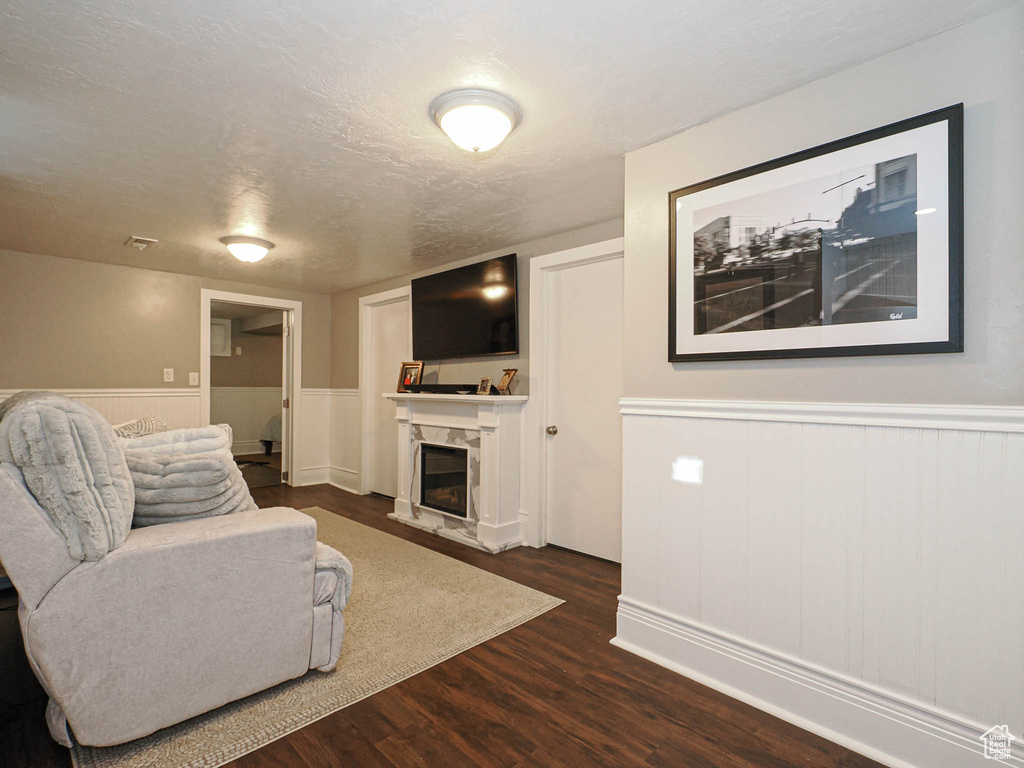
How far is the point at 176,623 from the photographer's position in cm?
163

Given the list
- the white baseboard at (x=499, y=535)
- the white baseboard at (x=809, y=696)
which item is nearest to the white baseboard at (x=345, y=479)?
the white baseboard at (x=499, y=535)

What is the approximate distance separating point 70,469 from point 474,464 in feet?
8.50

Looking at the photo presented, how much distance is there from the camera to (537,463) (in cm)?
379

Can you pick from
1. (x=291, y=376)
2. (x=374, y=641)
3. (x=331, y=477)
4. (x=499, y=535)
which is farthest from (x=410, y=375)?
(x=374, y=641)

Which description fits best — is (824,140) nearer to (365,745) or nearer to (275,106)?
(275,106)

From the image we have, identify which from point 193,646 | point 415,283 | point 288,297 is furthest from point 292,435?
point 193,646

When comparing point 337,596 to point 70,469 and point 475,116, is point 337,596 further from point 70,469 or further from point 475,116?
point 475,116

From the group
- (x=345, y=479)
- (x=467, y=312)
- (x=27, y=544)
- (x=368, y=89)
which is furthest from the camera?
(x=345, y=479)

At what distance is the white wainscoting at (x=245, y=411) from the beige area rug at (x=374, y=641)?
524 cm

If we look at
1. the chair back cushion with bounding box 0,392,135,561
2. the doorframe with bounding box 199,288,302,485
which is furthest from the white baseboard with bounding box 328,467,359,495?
the chair back cushion with bounding box 0,392,135,561

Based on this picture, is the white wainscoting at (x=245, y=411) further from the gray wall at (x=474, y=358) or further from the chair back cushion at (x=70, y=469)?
the chair back cushion at (x=70, y=469)

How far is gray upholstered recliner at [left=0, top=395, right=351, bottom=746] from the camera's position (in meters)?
1.43

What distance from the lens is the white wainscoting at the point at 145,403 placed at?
4.60 m

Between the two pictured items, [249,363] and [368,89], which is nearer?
[368,89]
